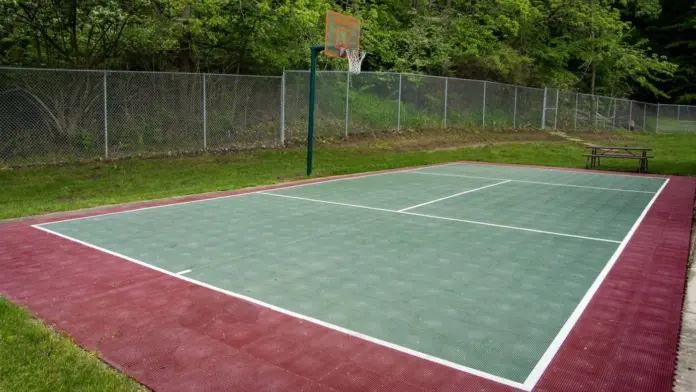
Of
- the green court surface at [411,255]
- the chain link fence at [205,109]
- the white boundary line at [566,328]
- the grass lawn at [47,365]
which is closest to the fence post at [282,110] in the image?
the chain link fence at [205,109]

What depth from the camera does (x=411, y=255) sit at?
21.9 feet

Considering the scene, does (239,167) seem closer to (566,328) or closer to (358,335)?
(358,335)

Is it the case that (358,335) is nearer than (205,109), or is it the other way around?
(358,335)

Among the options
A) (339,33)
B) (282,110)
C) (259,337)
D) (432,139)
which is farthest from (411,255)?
(432,139)

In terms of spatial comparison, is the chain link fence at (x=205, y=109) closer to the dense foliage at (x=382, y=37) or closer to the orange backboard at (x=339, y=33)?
the dense foliage at (x=382, y=37)

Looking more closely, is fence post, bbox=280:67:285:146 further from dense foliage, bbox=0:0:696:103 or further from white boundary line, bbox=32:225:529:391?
white boundary line, bbox=32:225:529:391

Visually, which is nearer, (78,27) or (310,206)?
(310,206)

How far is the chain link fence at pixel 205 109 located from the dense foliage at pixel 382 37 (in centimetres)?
143

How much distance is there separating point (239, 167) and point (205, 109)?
257 cm

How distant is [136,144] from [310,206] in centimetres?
718

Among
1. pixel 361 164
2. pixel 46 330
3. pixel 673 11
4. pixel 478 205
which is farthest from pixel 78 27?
pixel 673 11

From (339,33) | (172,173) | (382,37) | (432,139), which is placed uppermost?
(382,37)

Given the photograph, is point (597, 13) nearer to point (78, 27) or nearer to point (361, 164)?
point (361, 164)

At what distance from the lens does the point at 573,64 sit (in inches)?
1529
